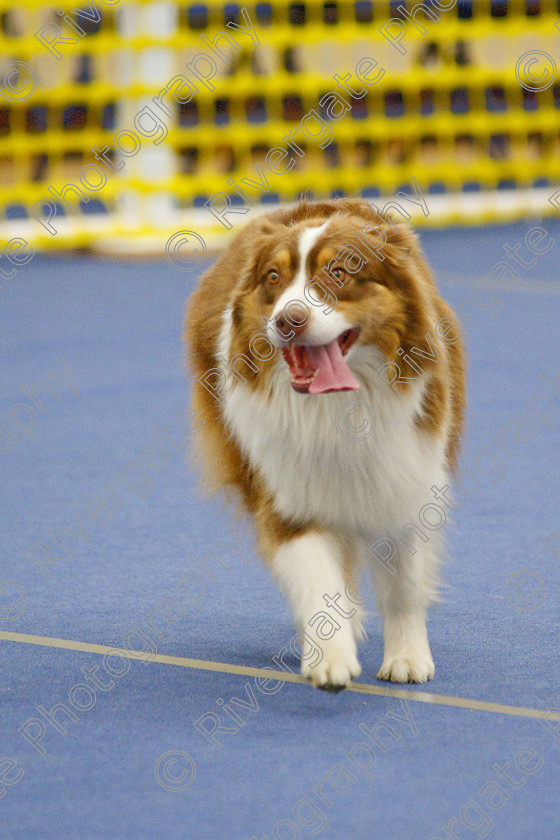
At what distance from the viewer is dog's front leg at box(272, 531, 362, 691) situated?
248cm

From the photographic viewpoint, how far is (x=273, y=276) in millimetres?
2463

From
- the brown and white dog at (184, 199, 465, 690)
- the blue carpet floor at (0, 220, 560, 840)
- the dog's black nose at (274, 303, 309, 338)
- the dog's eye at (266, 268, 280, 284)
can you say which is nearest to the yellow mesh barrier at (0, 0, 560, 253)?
the blue carpet floor at (0, 220, 560, 840)

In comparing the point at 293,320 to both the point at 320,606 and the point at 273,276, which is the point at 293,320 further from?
the point at 320,606

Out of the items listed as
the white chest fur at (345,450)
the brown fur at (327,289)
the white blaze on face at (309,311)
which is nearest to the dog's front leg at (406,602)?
the white chest fur at (345,450)

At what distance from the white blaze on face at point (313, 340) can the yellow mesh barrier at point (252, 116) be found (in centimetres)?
747

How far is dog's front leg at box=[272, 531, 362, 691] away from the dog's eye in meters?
0.57

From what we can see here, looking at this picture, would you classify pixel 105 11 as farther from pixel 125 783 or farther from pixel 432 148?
pixel 125 783

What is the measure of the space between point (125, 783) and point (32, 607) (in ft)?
3.52

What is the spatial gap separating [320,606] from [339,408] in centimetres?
43

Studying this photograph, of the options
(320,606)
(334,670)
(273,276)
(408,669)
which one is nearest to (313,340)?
(273,276)

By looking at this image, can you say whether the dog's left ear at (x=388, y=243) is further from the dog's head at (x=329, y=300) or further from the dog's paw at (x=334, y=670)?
the dog's paw at (x=334, y=670)

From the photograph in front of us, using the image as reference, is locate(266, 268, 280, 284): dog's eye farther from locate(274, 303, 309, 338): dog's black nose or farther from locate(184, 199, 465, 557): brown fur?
locate(274, 303, 309, 338): dog's black nose

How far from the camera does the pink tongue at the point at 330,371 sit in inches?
95.2

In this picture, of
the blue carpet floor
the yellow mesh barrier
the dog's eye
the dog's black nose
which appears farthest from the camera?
the yellow mesh barrier
